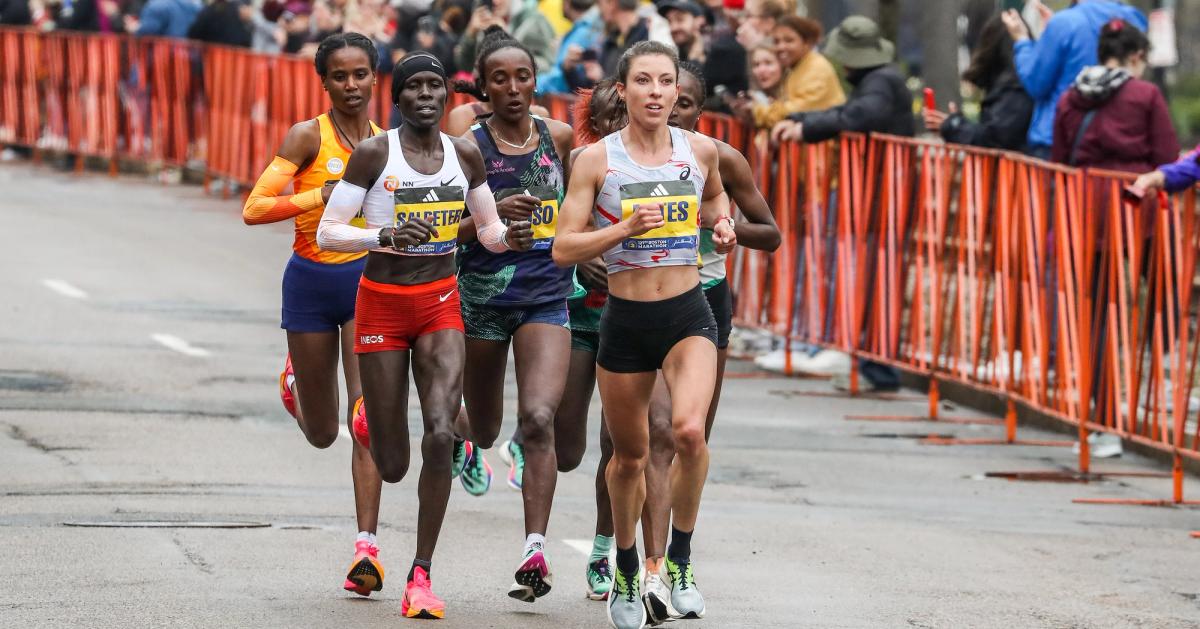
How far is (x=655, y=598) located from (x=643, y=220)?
1.37 m

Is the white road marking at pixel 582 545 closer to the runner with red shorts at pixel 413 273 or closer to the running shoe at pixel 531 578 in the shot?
the running shoe at pixel 531 578

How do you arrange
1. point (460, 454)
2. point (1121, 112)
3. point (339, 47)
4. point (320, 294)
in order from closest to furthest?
1. point (320, 294)
2. point (339, 47)
3. point (460, 454)
4. point (1121, 112)

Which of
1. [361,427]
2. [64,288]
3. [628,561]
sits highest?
[361,427]

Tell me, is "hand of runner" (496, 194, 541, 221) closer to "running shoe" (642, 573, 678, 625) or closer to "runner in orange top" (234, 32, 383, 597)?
"runner in orange top" (234, 32, 383, 597)

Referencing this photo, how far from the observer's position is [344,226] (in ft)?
25.9

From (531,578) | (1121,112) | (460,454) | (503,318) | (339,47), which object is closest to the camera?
(531,578)

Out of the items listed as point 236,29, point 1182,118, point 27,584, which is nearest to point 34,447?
point 27,584

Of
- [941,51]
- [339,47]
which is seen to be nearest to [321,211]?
[339,47]

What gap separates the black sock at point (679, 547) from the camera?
7.89 m

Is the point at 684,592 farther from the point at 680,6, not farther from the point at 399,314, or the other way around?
the point at 680,6

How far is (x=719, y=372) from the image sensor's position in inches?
324

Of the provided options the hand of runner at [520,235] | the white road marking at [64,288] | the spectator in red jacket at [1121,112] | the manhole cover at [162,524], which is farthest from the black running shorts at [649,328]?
the white road marking at [64,288]

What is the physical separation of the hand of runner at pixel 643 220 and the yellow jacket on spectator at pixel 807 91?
725 centimetres

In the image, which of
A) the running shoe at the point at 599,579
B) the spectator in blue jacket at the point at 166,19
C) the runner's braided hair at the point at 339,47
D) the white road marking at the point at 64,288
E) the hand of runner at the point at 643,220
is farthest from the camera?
the spectator in blue jacket at the point at 166,19
